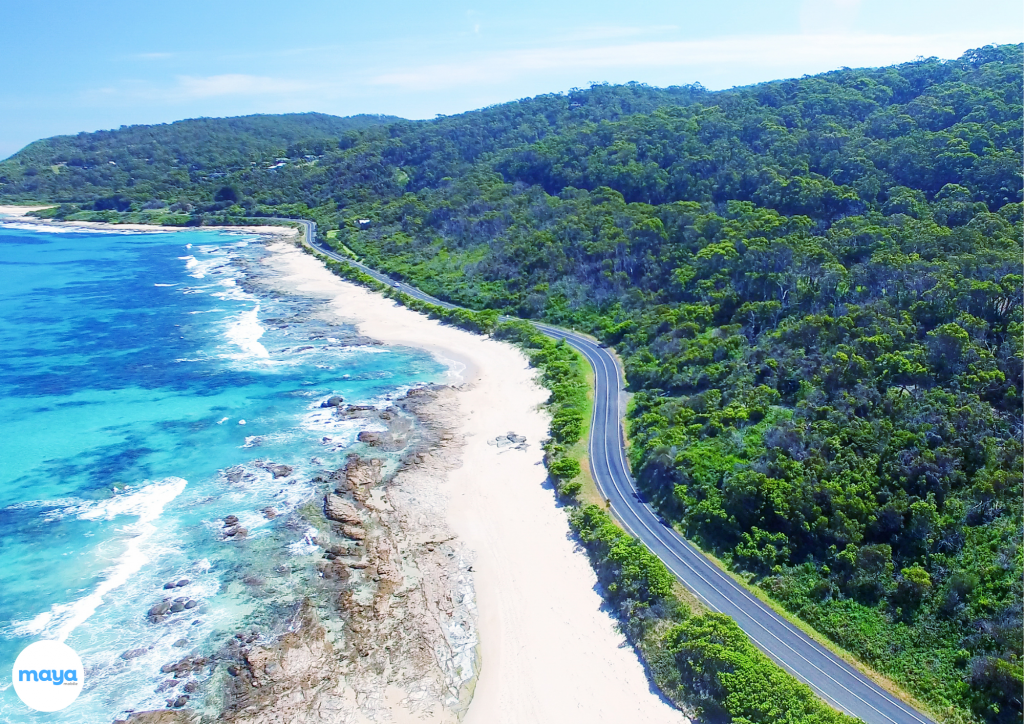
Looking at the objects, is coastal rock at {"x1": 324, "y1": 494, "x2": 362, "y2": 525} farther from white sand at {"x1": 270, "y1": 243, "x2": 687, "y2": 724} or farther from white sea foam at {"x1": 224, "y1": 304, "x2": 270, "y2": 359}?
white sea foam at {"x1": 224, "y1": 304, "x2": 270, "y2": 359}

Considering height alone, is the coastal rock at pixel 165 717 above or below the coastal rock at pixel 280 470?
below

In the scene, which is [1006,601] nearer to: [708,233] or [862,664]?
[862,664]

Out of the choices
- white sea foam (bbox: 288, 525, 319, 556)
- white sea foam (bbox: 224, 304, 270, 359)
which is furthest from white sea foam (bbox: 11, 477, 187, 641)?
white sea foam (bbox: 224, 304, 270, 359)

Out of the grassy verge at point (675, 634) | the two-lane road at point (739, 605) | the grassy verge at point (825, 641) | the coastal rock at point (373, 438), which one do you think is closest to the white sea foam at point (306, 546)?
the coastal rock at point (373, 438)

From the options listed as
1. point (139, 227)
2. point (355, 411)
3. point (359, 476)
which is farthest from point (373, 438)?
point (139, 227)

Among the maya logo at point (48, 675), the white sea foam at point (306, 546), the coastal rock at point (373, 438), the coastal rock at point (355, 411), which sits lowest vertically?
the maya logo at point (48, 675)

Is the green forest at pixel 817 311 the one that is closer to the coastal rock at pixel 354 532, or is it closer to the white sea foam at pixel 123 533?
the coastal rock at pixel 354 532

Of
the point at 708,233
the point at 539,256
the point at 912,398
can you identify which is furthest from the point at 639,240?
the point at 912,398
